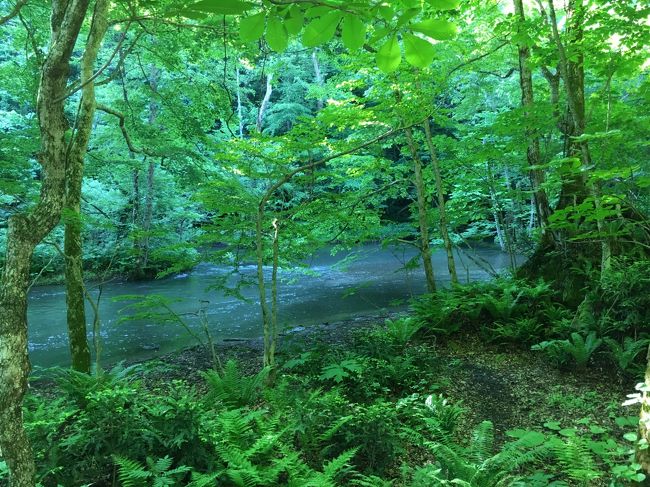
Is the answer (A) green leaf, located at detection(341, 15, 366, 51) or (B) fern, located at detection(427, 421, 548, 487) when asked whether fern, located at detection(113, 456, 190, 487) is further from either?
(A) green leaf, located at detection(341, 15, 366, 51)

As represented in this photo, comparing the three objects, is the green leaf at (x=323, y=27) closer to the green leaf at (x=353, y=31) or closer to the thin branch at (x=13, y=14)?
the green leaf at (x=353, y=31)

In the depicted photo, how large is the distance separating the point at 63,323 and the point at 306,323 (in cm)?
588

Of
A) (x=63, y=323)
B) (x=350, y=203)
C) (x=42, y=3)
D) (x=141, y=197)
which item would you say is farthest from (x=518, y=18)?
(x=141, y=197)

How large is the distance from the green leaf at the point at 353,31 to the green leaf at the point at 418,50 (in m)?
0.10

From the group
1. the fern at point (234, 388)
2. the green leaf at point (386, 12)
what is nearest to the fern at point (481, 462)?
the fern at point (234, 388)

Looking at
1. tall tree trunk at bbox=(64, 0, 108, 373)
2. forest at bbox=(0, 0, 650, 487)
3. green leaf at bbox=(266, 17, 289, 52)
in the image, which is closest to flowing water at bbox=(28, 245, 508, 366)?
forest at bbox=(0, 0, 650, 487)

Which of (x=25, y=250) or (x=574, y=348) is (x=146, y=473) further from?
(x=574, y=348)

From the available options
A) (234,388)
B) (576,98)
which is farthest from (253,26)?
(576,98)

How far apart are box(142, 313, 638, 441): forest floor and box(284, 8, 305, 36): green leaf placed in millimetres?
3317

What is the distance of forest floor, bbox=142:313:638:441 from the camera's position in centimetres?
410

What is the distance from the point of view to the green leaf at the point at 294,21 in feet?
3.35

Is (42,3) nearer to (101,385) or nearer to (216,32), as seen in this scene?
(216,32)

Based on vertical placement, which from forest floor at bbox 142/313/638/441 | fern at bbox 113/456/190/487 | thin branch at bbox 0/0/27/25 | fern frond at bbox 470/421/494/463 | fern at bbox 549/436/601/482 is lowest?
forest floor at bbox 142/313/638/441

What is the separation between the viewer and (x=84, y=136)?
525 centimetres
